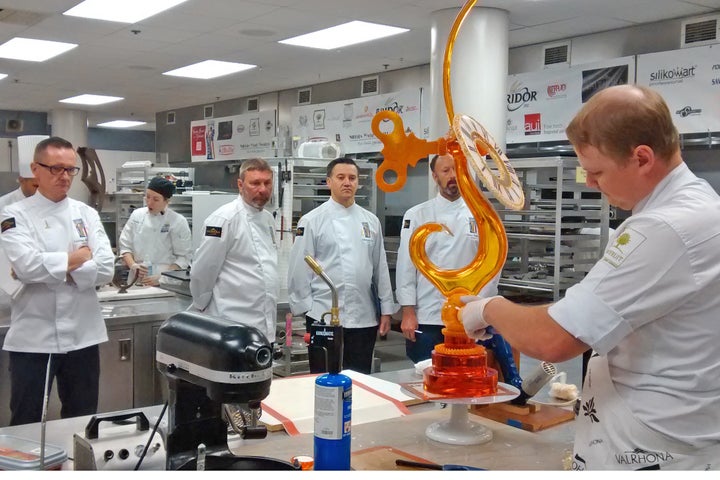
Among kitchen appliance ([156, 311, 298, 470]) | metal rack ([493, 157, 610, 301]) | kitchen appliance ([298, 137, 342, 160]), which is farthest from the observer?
kitchen appliance ([298, 137, 342, 160])

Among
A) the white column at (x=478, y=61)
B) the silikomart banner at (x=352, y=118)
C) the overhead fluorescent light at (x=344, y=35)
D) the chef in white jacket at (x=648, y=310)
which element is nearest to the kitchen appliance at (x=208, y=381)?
the chef in white jacket at (x=648, y=310)

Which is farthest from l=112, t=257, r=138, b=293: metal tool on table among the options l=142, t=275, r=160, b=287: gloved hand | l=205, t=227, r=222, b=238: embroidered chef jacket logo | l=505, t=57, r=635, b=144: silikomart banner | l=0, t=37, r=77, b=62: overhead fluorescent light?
l=0, t=37, r=77, b=62: overhead fluorescent light

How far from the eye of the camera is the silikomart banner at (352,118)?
6.90 meters

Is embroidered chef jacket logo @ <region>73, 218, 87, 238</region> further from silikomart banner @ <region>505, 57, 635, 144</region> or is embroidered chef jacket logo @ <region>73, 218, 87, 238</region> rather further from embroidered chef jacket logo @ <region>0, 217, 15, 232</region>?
silikomart banner @ <region>505, 57, 635, 144</region>

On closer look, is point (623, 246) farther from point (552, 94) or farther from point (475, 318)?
point (552, 94)

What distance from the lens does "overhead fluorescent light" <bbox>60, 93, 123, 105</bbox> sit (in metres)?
10.5

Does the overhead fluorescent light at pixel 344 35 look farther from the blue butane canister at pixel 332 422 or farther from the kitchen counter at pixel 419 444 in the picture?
the blue butane canister at pixel 332 422

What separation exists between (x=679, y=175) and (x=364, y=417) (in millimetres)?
992

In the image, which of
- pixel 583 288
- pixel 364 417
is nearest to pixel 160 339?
pixel 364 417

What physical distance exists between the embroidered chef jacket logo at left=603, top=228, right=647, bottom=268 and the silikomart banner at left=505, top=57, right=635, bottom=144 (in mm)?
4415

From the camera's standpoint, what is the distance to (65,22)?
599 cm

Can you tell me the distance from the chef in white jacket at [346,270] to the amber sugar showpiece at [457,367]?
2.03 meters

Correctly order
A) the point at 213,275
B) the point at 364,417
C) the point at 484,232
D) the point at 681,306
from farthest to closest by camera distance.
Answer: the point at 213,275
the point at 364,417
the point at 484,232
the point at 681,306

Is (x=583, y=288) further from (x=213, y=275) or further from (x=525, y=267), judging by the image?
(x=525, y=267)
